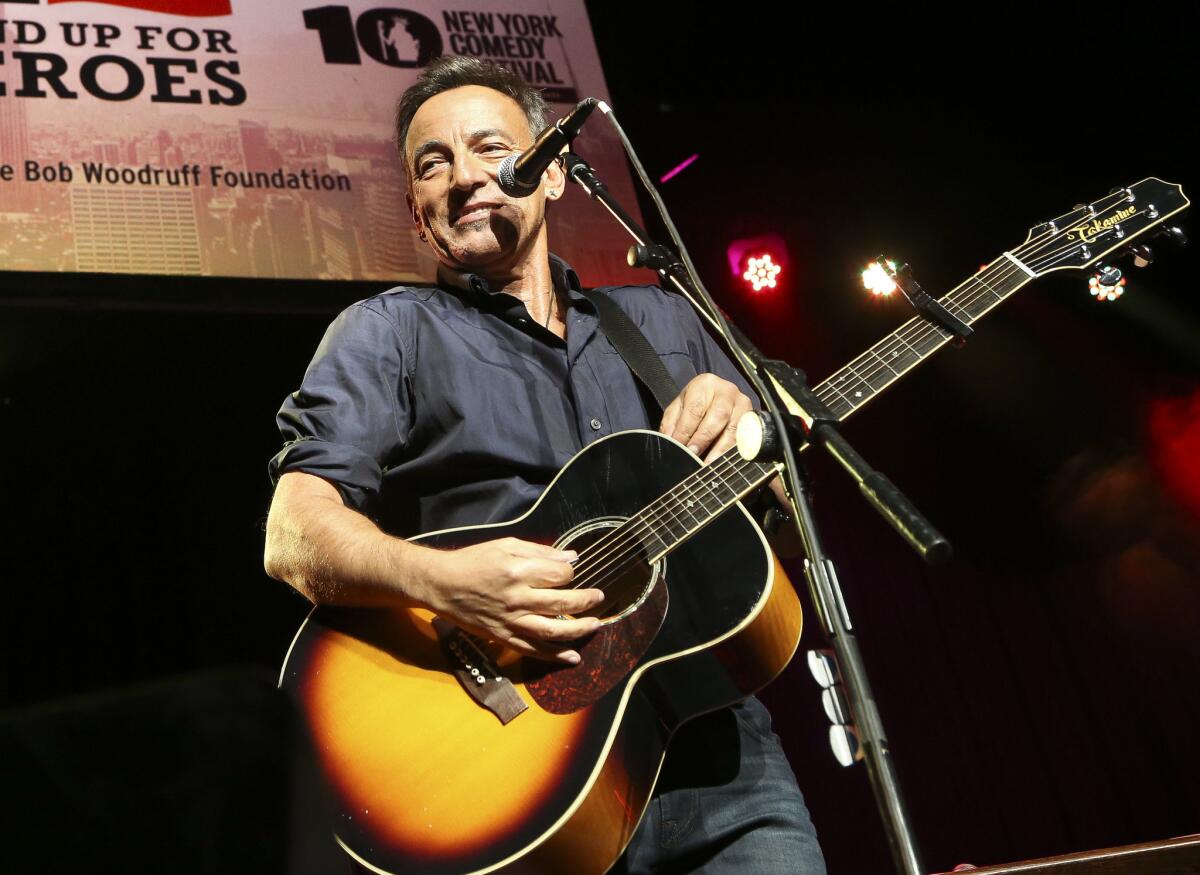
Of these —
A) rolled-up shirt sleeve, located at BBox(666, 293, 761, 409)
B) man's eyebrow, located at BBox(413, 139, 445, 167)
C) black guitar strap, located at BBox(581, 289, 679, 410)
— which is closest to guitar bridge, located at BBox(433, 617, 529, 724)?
black guitar strap, located at BBox(581, 289, 679, 410)

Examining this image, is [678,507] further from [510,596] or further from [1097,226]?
[1097,226]

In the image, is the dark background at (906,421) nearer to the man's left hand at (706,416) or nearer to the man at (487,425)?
the man at (487,425)

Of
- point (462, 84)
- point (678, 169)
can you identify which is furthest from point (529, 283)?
point (678, 169)

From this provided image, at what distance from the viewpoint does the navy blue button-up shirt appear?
198 cm

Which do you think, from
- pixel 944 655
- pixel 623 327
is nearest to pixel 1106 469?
pixel 944 655

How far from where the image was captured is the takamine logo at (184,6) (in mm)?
3479

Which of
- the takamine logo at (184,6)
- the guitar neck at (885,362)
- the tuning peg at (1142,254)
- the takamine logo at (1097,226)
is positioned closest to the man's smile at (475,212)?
the guitar neck at (885,362)

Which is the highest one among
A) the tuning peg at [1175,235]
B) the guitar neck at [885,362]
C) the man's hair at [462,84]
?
the man's hair at [462,84]

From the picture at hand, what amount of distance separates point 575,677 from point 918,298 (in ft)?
2.95

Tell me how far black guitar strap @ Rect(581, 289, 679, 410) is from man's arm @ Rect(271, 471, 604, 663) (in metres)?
0.54

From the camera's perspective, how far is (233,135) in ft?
10.9

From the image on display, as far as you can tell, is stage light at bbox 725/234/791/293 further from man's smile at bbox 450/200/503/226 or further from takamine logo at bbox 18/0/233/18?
man's smile at bbox 450/200/503/226

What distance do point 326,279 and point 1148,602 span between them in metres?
3.96

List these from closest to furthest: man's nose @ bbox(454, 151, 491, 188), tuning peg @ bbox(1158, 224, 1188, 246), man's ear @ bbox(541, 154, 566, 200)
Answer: tuning peg @ bbox(1158, 224, 1188, 246)
man's nose @ bbox(454, 151, 491, 188)
man's ear @ bbox(541, 154, 566, 200)
